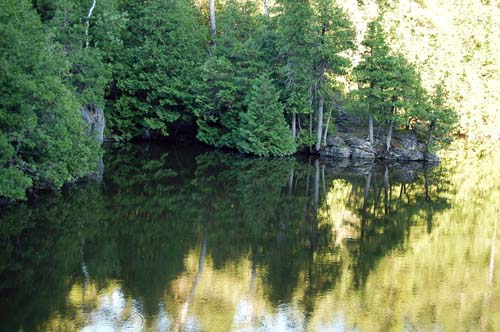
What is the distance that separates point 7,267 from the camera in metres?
14.1

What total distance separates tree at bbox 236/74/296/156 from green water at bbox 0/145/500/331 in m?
7.35

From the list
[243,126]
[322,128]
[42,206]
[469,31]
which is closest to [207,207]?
[42,206]

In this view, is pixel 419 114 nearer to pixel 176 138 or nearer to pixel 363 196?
pixel 363 196

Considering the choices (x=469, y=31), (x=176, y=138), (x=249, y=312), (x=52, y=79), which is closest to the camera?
(x=249, y=312)

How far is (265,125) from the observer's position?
3447 cm

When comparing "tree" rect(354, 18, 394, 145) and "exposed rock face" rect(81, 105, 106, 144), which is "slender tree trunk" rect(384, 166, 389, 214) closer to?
"tree" rect(354, 18, 394, 145)

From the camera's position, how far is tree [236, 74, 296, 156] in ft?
113

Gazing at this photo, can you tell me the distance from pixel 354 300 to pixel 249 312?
2540 millimetres

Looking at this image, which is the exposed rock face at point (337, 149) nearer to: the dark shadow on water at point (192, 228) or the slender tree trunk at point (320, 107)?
the slender tree trunk at point (320, 107)

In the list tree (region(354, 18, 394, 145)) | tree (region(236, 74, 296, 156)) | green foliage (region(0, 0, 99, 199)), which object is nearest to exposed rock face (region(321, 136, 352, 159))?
tree (region(236, 74, 296, 156))

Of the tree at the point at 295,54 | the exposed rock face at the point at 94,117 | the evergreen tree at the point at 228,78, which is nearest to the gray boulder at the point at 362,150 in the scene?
the tree at the point at 295,54

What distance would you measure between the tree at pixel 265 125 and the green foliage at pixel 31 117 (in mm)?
14315

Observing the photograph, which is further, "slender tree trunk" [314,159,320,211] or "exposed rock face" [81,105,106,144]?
"exposed rock face" [81,105,106,144]

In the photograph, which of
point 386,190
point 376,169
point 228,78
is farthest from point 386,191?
point 228,78
